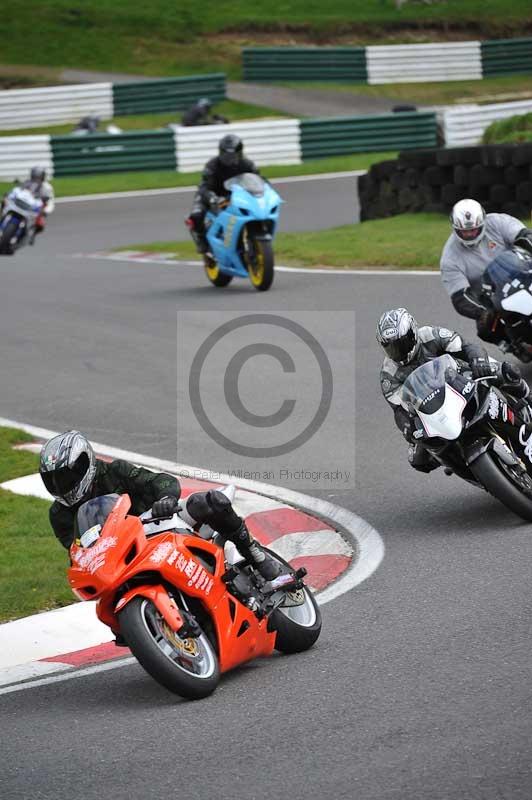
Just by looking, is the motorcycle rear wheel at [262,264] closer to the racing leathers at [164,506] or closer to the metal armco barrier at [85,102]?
the racing leathers at [164,506]

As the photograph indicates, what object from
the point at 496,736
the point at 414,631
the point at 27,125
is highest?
the point at 496,736

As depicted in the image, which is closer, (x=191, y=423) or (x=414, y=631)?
(x=414, y=631)

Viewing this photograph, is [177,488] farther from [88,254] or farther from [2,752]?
[88,254]

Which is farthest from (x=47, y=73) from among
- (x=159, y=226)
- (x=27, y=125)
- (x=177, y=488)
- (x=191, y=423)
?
(x=177, y=488)

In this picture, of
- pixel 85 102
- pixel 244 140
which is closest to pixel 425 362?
pixel 244 140

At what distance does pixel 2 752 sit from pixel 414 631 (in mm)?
1914

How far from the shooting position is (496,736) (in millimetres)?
4949

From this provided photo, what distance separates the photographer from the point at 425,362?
8.54 metres

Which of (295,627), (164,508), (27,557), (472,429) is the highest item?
(164,508)

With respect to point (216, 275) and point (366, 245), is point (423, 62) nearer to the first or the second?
point (366, 245)

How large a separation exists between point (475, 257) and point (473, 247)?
0.09 meters

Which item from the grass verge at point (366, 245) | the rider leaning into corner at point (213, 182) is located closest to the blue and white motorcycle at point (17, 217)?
the grass verge at point (366, 245)

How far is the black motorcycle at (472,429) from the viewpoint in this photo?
7.86m

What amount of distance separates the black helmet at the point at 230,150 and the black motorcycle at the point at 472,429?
29.3 ft
